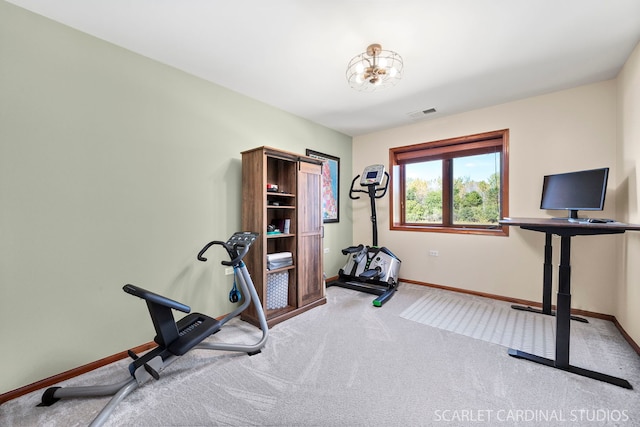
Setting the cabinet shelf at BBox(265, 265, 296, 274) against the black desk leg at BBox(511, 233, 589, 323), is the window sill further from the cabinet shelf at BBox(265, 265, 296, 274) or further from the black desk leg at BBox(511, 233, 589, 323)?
the cabinet shelf at BBox(265, 265, 296, 274)

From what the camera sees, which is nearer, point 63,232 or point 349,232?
point 63,232

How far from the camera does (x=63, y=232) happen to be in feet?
6.25

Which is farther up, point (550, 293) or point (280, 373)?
point (550, 293)

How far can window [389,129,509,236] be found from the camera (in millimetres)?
3613

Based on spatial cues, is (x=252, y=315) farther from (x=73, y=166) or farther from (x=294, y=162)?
(x=73, y=166)

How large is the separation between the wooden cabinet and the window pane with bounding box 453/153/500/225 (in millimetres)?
2248

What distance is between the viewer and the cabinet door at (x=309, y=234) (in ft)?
10.2

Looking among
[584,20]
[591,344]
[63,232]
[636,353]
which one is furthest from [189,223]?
[636,353]

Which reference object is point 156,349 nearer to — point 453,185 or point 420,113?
point 420,113

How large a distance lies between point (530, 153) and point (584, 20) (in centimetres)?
166

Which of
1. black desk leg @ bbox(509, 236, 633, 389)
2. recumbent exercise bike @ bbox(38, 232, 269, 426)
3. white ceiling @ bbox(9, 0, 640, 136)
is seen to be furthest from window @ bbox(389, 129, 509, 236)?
recumbent exercise bike @ bbox(38, 232, 269, 426)

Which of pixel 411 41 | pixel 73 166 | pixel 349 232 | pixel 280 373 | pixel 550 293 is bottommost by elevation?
pixel 280 373

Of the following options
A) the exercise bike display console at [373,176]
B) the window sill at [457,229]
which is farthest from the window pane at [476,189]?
the exercise bike display console at [373,176]

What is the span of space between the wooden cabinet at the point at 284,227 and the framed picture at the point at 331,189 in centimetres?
91
